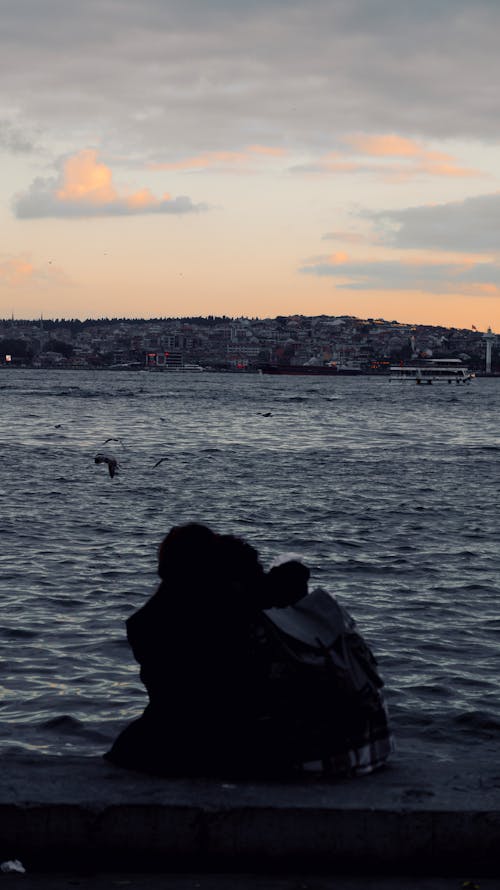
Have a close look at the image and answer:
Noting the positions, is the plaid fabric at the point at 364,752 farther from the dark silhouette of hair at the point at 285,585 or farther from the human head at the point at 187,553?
the human head at the point at 187,553

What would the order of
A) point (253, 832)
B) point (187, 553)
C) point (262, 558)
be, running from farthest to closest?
point (262, 558) → point (187, 553) → point (253, 832)

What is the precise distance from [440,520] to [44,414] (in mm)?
40438

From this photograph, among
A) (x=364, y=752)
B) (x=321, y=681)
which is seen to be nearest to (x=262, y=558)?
(x=364, y=752)

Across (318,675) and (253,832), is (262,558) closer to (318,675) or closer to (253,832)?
(318,675)

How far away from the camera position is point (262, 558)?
12.4m

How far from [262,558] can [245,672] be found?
8.71 meters

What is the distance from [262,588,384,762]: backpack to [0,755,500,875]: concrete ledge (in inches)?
10.0

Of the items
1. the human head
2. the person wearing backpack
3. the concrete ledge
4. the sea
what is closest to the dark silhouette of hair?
the person wearing backpack

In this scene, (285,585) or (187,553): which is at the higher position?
(187,553)

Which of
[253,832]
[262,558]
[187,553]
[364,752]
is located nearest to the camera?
[253,832]

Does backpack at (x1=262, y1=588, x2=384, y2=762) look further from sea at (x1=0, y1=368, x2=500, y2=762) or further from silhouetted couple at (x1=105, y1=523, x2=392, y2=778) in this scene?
sea at (x1=0, y1=368, x2=500, y2=762)

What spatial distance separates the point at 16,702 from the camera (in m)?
6.42

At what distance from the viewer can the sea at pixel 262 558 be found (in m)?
6.43

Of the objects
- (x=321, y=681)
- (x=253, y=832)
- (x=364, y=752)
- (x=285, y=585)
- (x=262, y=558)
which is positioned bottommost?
(x=262, y=558)
